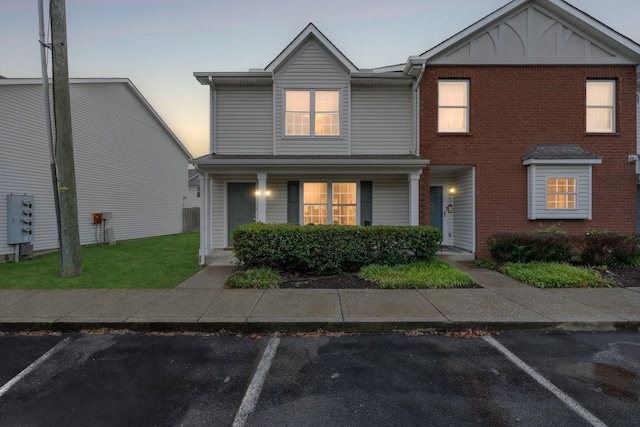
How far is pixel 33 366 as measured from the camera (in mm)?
3551

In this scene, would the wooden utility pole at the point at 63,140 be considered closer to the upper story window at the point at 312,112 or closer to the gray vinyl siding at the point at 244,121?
the gray vinyl siding at the point at 244,121

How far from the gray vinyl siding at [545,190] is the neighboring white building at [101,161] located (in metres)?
16.9

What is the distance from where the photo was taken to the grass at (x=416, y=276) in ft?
21.1

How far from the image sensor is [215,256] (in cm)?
956

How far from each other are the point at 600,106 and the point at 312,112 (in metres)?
9.52

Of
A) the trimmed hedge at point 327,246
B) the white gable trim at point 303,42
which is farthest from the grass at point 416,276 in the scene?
the white gable trim at point 303,42

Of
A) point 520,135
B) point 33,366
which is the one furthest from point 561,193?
point 33,366

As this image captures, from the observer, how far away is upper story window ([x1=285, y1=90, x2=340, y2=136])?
10391mm

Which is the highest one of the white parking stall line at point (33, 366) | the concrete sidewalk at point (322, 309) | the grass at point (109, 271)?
the grass at point (109, 271)

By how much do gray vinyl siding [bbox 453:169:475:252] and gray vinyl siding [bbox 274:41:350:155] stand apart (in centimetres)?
427

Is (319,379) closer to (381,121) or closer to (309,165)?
(309,165)

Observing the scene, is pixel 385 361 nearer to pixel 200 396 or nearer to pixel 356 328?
pixel 356 328

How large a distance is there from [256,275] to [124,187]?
12.5 meters

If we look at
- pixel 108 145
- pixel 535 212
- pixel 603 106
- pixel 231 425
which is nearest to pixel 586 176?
pixel 535 212
